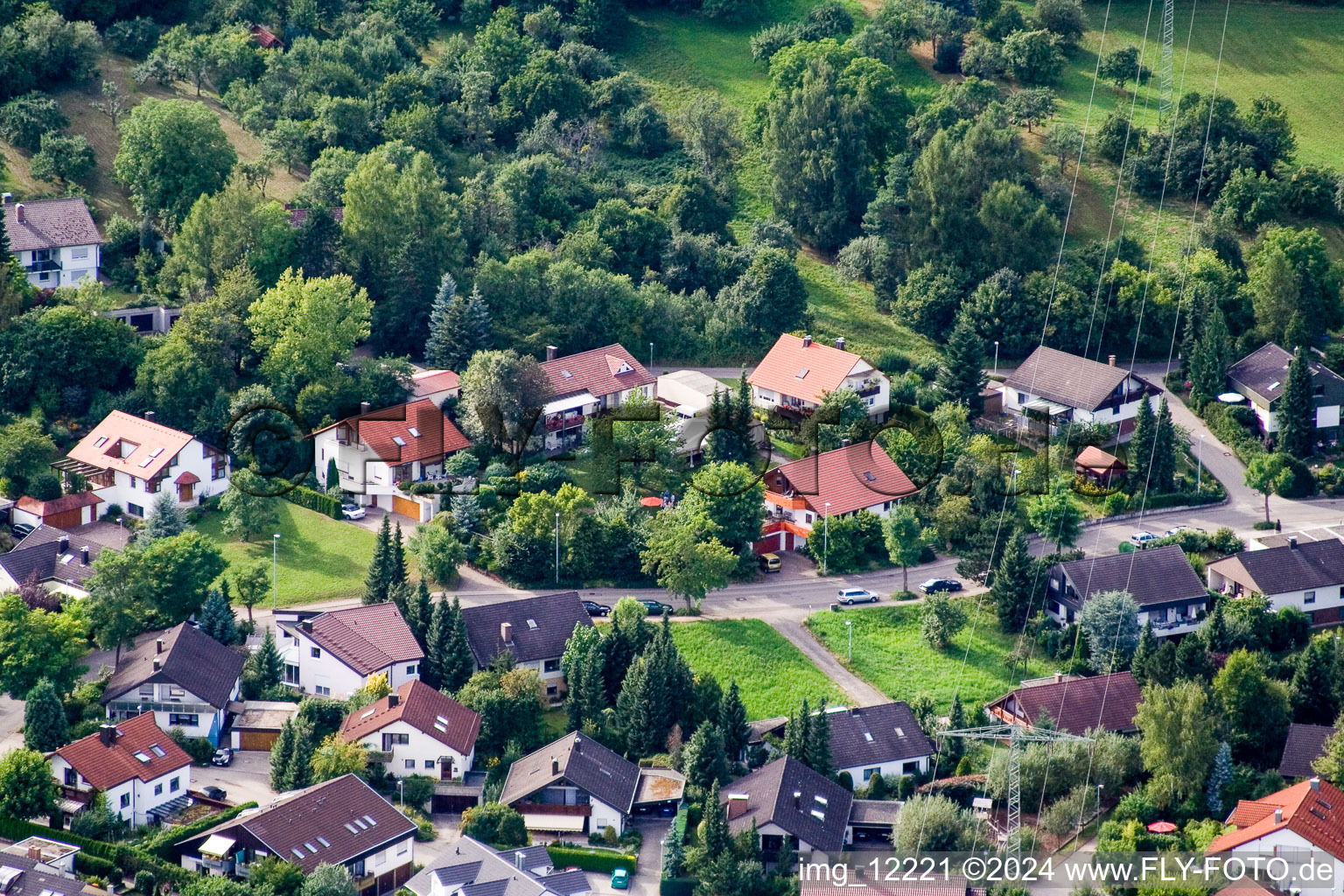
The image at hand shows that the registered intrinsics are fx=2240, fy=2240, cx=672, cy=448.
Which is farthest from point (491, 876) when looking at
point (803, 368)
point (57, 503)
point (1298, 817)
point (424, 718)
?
point (803, 368)

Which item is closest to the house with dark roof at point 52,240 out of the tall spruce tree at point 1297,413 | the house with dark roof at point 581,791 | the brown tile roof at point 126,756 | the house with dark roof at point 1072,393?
the brown tile roof at point 126,756

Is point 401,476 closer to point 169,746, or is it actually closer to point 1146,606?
point 169,746

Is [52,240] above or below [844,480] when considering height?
above

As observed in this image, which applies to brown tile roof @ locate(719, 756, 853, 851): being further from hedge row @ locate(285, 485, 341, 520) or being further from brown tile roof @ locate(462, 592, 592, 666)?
hedge row @ locate(285, 485, 341, 520)

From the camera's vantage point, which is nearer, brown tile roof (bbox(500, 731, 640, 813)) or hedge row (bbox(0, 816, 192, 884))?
hedge row (bbox(0, 816, 192, 884))

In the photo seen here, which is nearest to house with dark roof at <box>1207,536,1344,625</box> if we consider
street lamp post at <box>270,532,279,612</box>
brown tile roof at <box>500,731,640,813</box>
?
brown tile roof at <box>500,731,640,813</box>

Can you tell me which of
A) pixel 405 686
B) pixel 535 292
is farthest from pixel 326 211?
pixel 405 686

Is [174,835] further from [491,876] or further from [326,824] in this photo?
[491,876]
